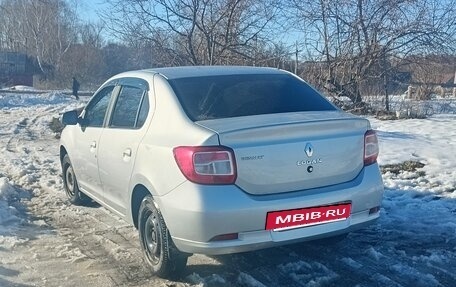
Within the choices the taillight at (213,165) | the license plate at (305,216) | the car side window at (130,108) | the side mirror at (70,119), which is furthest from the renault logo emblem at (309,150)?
the side mirror at (70,119)

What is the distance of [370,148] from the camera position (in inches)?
169

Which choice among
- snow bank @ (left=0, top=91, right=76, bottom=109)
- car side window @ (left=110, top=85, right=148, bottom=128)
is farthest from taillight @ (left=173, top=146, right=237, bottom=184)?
snow bank @ (left=0, top=91, right=76, bottom=109)

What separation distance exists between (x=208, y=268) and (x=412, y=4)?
35.6 feet

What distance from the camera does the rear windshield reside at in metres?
4.29

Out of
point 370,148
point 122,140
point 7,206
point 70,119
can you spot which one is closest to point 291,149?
point 370,148

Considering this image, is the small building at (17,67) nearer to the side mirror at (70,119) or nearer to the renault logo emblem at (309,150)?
the side mirror at (70,119)

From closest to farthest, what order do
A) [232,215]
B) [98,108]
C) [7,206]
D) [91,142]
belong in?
1. [232,215]
2. [91,142]
3. [98,108]
4. [7,206]

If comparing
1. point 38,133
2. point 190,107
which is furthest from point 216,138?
point 38,133

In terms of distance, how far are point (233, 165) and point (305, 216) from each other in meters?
0.62

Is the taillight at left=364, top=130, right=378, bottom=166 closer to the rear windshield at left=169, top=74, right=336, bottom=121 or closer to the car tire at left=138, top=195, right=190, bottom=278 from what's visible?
the rear windshield at left=169, top=74, right=336, bottom=121

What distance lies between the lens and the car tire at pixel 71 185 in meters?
6.50

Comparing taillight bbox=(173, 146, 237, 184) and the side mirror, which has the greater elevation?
the side mirror

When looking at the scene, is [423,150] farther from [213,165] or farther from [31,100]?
[31,100]

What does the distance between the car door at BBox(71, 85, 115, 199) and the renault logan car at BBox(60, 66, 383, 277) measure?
496 millimetres
